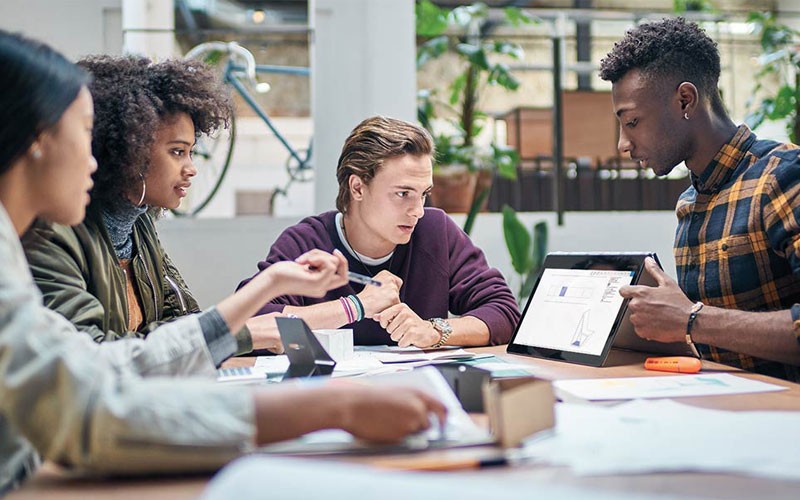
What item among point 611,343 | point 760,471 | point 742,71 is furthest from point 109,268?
point 742,71

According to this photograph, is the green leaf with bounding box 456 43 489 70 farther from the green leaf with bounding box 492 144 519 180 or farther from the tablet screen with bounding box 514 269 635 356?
the tablet screen with bounding box 514 269 635 356

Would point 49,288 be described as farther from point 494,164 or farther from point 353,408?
point 494,164

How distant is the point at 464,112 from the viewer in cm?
414

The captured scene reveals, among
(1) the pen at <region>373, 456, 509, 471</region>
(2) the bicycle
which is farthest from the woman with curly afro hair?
(2) the bicycle

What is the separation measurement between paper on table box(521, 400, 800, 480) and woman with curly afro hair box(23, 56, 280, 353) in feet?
2.80

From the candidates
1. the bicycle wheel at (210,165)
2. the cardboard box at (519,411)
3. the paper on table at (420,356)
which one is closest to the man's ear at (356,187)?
the paper on table at (420,356)

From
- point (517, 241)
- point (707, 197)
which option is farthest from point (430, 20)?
point (707, 197)

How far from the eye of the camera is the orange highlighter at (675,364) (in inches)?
56.7

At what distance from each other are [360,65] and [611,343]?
7.23ft

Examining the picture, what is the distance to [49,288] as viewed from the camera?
1.34m

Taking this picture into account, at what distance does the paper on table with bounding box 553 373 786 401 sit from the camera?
1.20 m

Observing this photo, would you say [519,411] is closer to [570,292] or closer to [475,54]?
[570,292]

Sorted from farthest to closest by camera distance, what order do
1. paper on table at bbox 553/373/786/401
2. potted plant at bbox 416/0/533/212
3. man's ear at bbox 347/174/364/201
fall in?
potted plant at bbox 416/0/533/212 → man's ear at bbox 347/174/364/201 → paper on table at bbox 553/373/786/401

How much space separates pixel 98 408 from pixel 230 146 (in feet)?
10.4
